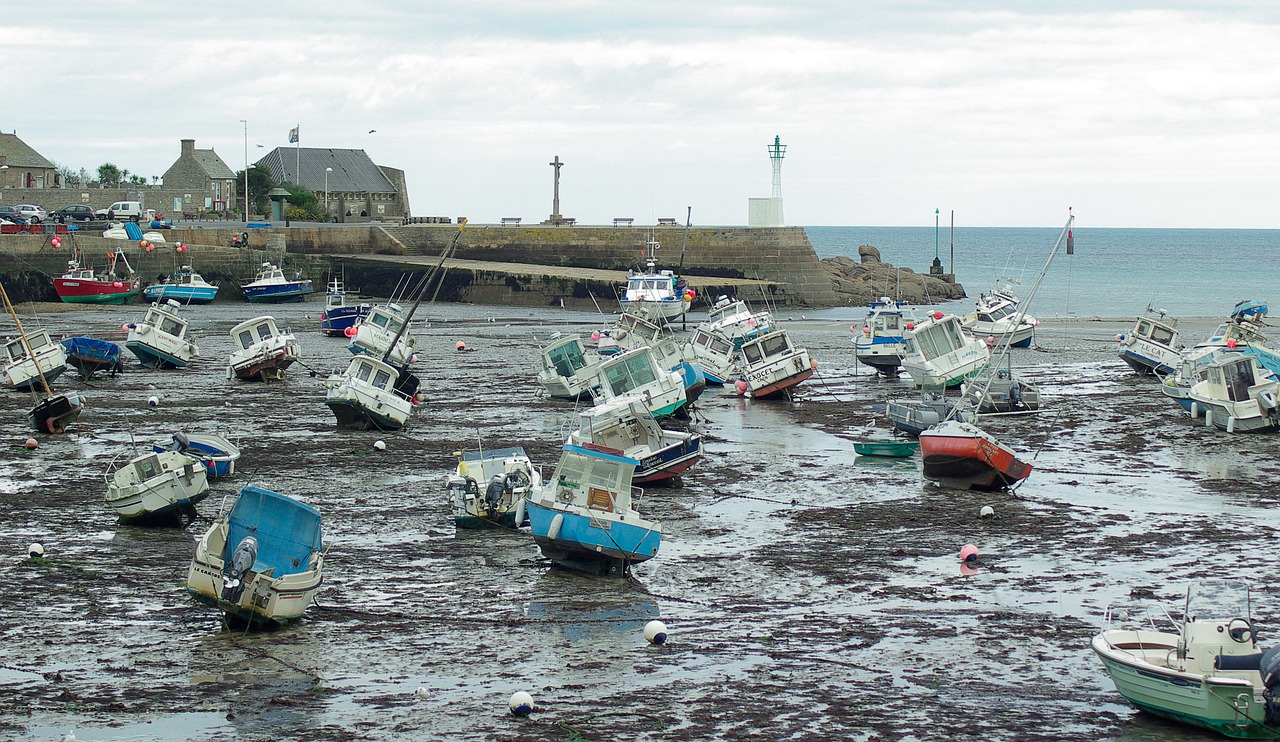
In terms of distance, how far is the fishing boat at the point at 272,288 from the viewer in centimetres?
7050

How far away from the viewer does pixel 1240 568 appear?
20125 millimetres

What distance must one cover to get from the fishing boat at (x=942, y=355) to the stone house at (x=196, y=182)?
68.7 meters

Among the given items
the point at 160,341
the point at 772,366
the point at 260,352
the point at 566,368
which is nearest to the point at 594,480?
the point at 566,368

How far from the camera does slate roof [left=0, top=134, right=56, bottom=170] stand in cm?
9900

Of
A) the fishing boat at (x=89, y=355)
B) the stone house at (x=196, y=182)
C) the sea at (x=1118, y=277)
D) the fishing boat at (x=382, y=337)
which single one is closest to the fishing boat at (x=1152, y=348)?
the sea at (x=1118, y=277)

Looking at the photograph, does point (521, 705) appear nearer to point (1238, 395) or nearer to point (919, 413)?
point (919, 413)

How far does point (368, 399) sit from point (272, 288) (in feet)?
134

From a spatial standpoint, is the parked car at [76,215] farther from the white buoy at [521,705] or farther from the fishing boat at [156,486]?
the white buoy at [521,705]

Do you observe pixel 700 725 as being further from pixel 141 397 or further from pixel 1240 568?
pixel 141 397

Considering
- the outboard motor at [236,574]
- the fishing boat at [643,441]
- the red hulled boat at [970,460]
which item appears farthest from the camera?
the red hulled boat at [970,460]

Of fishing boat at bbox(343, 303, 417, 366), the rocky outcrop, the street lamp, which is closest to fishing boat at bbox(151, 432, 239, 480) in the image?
fishing boat at bbox(343, 303, 417, 366)

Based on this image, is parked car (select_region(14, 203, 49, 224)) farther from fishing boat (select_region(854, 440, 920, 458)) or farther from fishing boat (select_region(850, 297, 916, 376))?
fishing boat (select_region(854, 440, 920, 458))

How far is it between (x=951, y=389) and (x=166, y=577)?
24.9m

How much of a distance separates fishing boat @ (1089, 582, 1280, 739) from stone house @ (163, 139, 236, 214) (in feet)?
292
